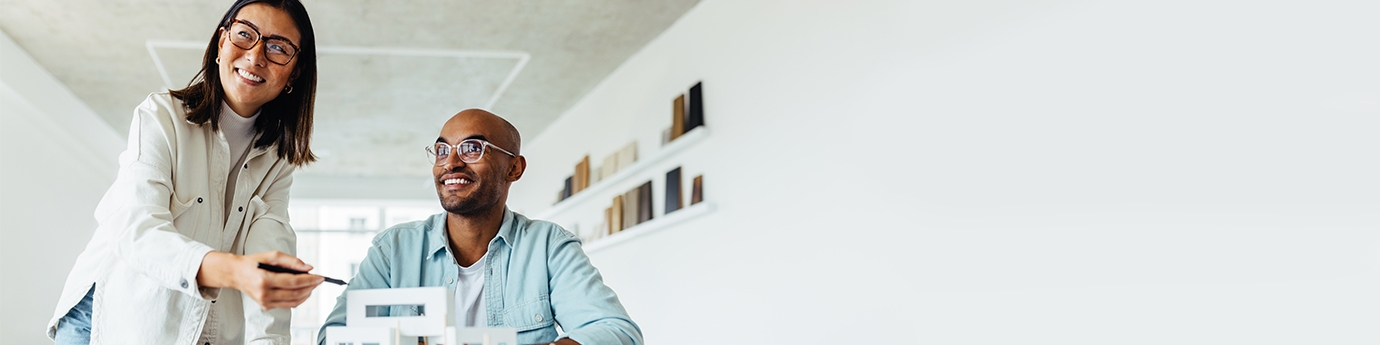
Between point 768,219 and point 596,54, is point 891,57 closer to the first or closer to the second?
point 768,219

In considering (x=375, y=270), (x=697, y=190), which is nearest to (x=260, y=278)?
(x=375, y=270)

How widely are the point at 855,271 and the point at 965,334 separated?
0.53 metres

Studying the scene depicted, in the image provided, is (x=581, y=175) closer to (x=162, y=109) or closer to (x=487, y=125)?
(x=487, y=125)

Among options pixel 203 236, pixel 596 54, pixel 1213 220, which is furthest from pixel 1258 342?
pixel 596 54

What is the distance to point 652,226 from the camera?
14.4 ft

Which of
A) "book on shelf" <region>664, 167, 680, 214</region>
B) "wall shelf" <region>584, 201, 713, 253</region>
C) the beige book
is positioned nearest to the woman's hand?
"wall shelf" <region>584, 201, 713, 253</region>

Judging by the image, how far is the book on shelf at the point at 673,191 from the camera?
165 inches

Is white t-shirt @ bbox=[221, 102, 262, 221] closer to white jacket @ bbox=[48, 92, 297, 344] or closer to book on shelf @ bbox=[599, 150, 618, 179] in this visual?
white jacket @ bbox=[48, 92, 297, 344]

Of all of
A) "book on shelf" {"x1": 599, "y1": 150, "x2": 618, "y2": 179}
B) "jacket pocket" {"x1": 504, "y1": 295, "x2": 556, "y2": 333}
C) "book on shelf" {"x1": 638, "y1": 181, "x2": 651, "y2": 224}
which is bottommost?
"jacket pocket" {"x1": 504, "y1": 295, "x2": 556, "y2": 333}

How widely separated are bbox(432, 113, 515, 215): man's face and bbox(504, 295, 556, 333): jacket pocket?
223 millimetres

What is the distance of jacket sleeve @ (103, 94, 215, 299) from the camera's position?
1.21 meters

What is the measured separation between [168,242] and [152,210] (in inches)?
3.7

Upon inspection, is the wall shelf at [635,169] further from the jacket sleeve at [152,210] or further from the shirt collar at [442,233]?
the jacket sleeve at [152,210]

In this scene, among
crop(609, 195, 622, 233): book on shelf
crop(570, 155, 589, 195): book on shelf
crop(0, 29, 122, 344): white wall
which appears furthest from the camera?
crop(570, 155, 589, 195): book on shelf
